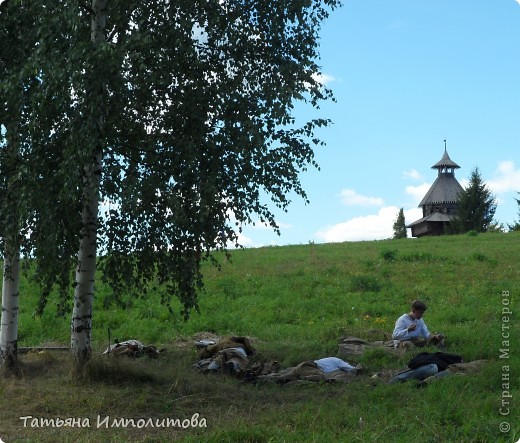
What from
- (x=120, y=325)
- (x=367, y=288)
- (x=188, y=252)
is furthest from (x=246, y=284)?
(x=188, y=252)

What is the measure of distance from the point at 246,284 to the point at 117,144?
1338 centimetres

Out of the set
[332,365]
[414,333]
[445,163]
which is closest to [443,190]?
[445,163]

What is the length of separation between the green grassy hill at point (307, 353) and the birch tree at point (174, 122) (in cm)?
150

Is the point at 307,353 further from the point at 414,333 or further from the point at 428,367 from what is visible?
the point at 428,367

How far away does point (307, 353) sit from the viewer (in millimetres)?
13844

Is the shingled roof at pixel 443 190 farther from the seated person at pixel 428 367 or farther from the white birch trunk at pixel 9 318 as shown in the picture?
the white birch trunk at pixel 9 318

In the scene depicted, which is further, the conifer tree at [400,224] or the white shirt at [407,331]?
the conifer tree at [400,224]

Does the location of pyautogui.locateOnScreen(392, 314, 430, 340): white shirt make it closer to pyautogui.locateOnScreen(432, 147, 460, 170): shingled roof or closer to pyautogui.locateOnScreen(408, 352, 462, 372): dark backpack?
pyautogui.locateOnScreen(408, 352, 462, 372): dark backpack

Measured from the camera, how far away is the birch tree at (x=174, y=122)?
934cm

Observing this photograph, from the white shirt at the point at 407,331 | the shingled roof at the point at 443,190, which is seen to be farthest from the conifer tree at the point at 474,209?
the white shirt at the point at 407,331

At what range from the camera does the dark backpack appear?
10.9 m

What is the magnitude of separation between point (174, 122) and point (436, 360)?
18.9ft

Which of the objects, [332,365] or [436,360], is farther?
[332,365]

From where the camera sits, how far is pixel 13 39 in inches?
452
